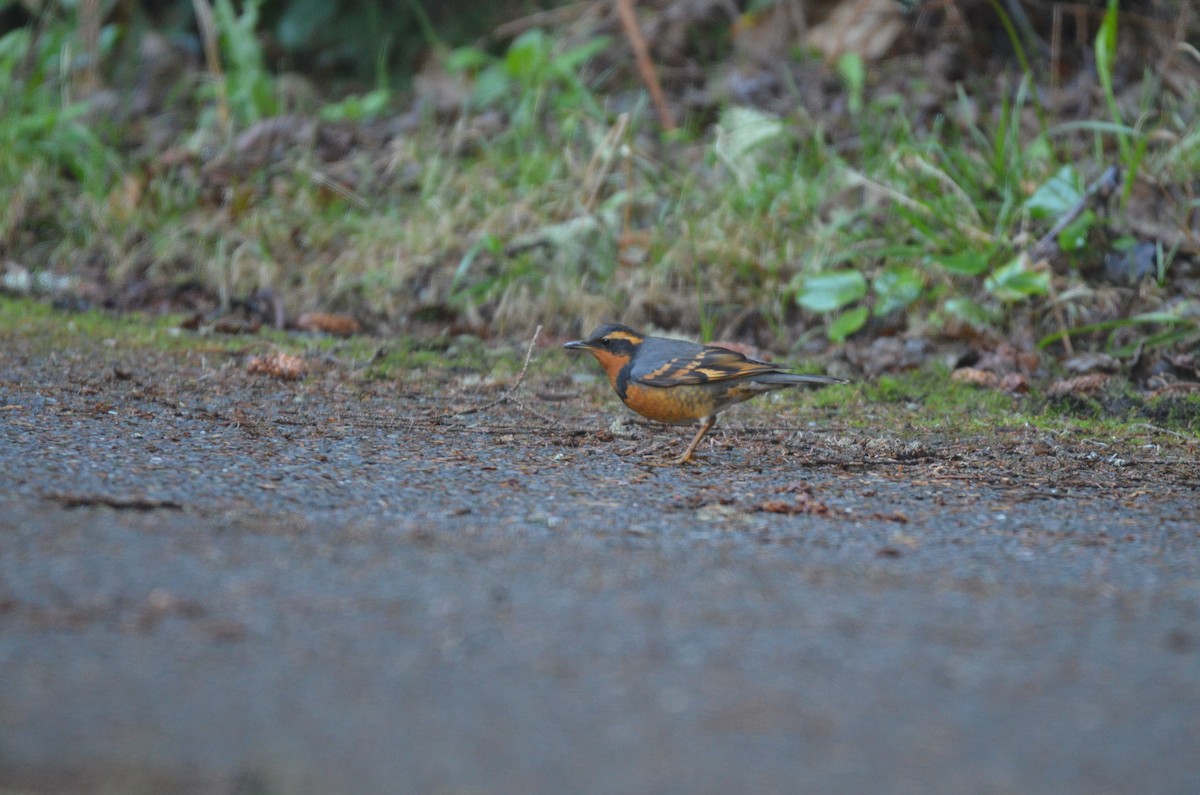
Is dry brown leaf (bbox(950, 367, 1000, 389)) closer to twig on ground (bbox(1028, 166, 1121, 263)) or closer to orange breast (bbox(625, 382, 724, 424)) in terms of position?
twig on ground (bbox(1028, 166, 1121, 263))

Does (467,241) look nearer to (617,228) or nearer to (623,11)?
(617,228)

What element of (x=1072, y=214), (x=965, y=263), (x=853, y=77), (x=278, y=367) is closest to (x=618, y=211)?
(x=853, y=77)

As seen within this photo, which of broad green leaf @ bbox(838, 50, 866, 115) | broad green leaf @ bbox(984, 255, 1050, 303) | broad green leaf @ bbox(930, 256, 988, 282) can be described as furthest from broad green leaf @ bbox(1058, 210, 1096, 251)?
broad green leaf @ bbox(838, 50, 866, 115)

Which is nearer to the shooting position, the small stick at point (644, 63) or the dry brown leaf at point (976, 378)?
the dry brown leaf at point (976, 378)

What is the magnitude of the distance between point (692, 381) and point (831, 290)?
6.82 ft

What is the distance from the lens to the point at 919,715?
83.5 inches

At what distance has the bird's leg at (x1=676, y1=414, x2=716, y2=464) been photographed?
4523 millimetres

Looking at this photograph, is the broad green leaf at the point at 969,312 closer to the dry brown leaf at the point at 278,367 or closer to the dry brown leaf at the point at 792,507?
the dry brown leaf at the point at 792,507

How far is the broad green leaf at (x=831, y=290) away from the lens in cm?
659

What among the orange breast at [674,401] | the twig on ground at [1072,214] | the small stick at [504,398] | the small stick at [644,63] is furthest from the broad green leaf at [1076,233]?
the small stick at [504,398]

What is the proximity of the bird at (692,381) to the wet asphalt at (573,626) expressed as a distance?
2.45ft

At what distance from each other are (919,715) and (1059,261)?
507 cm

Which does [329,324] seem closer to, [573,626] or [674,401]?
[674,401]

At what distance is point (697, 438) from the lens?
15.3ft
